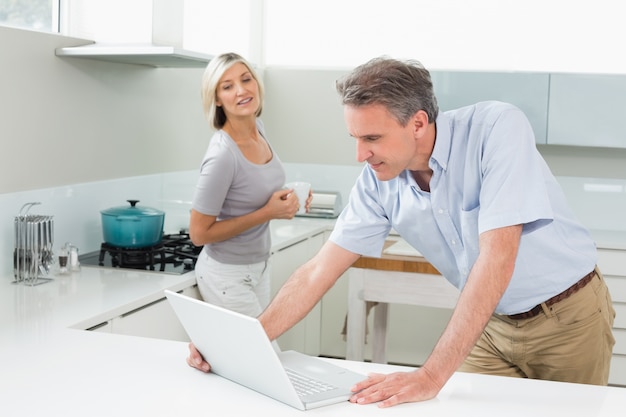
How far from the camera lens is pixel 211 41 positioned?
4.66 metres

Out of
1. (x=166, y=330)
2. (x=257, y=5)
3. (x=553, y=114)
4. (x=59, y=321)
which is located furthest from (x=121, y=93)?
(x=553, y=114)

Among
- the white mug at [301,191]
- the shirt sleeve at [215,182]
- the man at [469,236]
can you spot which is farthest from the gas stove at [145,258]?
the man at [469,236]

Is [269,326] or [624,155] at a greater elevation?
[624,155]

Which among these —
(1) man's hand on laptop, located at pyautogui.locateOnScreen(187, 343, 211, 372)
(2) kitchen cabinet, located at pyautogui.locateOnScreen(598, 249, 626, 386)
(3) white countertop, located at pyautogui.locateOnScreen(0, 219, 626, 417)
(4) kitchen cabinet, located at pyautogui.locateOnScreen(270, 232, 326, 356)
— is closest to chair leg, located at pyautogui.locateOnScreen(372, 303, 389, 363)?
(4) kitchen cabinet, located at pyautogui.locateOnScreen(270, 232, 326, 356)

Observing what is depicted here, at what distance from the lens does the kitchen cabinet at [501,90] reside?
4.56 m

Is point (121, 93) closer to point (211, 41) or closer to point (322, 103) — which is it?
point (211, 41)

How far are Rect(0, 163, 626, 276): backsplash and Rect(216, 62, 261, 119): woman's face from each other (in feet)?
2.54

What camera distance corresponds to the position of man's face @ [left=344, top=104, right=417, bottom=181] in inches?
71.3

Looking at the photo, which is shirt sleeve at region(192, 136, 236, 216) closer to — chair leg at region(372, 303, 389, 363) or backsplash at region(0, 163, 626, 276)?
backsplash at region(0, 163, 626, 276)

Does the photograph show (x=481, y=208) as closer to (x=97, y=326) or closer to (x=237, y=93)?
(x=97, y=326)

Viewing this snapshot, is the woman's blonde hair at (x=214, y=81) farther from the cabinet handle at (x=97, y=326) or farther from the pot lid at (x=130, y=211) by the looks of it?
the cabinet handle at (x=97, y=326)

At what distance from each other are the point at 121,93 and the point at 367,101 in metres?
2.11

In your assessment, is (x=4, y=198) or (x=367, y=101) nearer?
(x=367, y=101)

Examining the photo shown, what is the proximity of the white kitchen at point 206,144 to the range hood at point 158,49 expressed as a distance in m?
0.01
